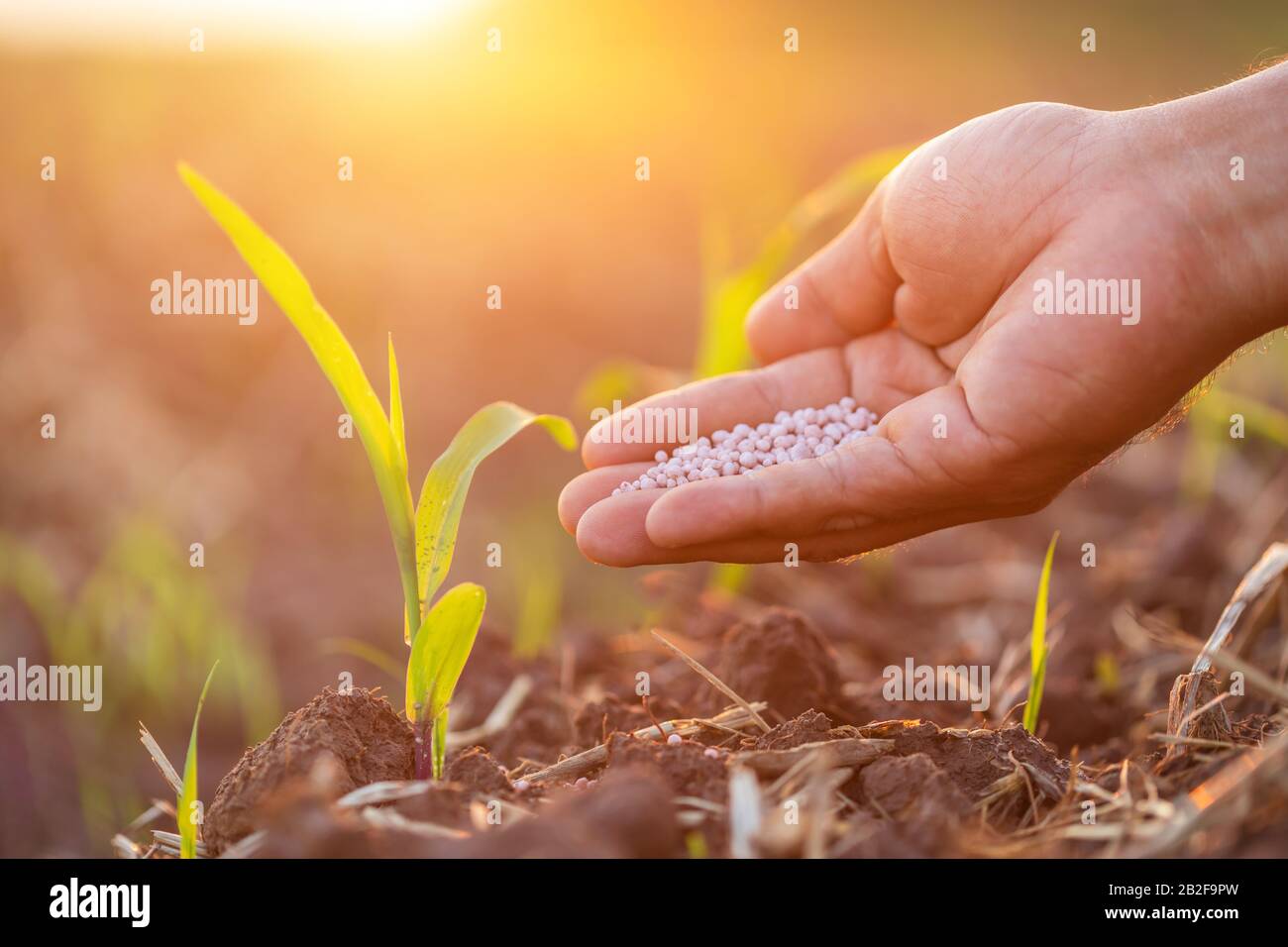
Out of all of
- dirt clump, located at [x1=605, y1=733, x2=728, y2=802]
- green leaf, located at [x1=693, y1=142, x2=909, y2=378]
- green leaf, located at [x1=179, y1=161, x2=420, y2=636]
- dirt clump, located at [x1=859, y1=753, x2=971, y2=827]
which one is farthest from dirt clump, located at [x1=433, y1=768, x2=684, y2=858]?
green leaf, located at [x1=693, y1=142, x2=909, y2=378]

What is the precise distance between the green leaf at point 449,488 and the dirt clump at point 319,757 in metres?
0.18

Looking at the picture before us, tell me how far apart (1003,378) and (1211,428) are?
4.90 feet

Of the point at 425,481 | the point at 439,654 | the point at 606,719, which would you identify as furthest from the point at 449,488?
the point at 606,719

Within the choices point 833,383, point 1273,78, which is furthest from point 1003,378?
point 1273,78

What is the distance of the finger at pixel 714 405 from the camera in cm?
190

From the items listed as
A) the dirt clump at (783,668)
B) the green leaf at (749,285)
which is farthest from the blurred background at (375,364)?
the dirt clump at (783,668)

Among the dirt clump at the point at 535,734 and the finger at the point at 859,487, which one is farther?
the dirt clump at the point at 535,734

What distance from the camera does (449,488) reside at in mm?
1431

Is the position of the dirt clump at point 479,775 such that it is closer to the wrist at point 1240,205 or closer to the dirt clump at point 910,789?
the dirt clump at point 910,789

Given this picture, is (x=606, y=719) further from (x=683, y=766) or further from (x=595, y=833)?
(x=595, y=833)

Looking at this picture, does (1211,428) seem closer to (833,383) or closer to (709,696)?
(833,383)

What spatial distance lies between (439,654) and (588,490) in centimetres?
47

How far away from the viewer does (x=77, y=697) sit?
271cm

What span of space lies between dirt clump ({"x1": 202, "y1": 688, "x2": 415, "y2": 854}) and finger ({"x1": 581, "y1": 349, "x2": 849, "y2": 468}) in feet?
2.18
